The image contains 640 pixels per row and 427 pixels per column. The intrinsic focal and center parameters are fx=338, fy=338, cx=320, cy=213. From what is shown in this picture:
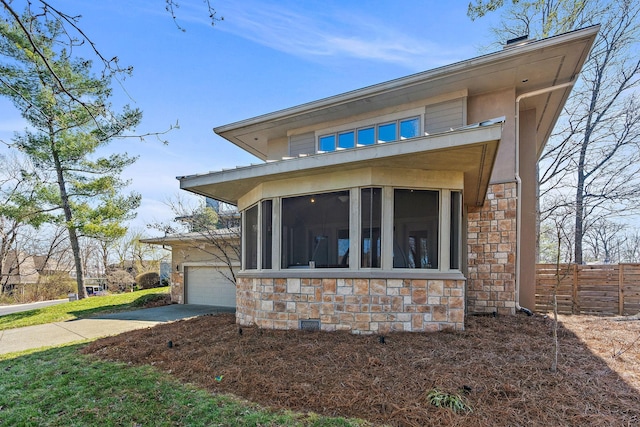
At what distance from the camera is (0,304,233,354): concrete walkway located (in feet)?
22.5

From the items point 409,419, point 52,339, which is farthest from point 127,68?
point 52,339

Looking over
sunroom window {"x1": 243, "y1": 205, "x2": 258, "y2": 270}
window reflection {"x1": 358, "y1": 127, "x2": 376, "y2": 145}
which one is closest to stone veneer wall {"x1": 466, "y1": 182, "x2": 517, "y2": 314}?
window reflection {"x1": 358, "y1": 127, "x2": 376, "y2": 145}

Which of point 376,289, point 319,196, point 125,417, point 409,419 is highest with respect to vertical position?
point 319,196

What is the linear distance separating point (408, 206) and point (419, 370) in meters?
2.66

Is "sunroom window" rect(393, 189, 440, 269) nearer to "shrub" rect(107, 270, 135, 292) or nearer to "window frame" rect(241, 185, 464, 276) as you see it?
"window frame" rect(241, 185, 464, 276)

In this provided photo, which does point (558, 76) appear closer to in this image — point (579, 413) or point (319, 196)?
point (319, 196)

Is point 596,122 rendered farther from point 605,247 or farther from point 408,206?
point 408,206

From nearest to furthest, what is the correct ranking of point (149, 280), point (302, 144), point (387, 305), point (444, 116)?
point (387, 305)
point (444, 116)
point (302, 144)
point (149, 280)

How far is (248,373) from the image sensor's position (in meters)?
3.97

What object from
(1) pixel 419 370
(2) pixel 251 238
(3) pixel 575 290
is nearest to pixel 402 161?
(1) pixel 419 370

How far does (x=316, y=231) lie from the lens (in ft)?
19.4

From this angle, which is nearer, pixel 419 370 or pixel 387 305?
pixel 419 370

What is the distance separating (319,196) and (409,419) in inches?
148

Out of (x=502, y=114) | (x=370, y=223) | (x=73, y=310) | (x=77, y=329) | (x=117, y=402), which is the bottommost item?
(x=73, y=310)
